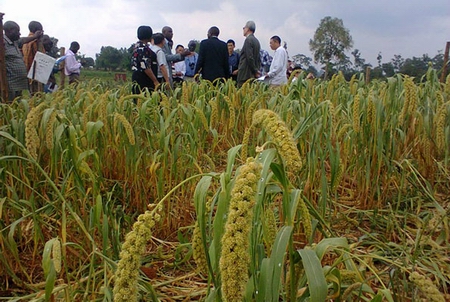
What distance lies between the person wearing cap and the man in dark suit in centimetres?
24

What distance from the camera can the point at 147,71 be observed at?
4.45m

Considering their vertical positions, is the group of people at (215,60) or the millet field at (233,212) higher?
the group of people at (215,60)

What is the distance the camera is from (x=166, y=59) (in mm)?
4977

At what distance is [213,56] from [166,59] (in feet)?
2.08

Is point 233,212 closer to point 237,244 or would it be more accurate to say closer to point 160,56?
point 237,244

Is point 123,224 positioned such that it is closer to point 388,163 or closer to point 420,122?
point 388,163

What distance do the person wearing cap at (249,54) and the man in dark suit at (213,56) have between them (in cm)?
24

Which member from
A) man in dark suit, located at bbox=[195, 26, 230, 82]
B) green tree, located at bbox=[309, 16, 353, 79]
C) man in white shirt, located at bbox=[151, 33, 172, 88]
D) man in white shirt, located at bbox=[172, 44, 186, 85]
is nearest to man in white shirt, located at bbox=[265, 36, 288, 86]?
man in dark suit, located at bbox=[195, 26, 230, 82]

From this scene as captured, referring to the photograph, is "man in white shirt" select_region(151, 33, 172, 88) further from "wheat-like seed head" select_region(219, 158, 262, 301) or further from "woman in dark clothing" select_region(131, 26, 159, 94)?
"wheat-like seed head" select_region(219, 158, 262, 301)

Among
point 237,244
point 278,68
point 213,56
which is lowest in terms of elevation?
point 237,244

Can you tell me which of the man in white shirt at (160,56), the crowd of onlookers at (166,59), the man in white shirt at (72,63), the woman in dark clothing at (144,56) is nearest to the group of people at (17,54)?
the crowd of onlookers at (166,59)

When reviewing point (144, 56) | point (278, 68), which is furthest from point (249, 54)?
point (144, 56)

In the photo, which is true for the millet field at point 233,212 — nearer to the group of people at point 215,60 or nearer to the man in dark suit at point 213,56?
the group of people at point 215,60

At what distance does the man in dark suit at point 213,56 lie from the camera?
5.26 metres
